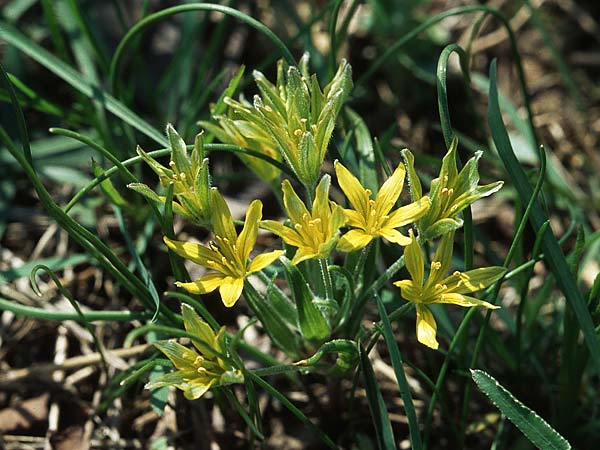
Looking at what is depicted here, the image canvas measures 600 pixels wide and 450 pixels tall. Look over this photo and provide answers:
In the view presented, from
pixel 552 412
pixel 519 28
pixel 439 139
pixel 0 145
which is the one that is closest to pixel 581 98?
pixel 519 28

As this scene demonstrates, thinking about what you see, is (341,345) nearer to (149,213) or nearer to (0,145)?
(149,213)

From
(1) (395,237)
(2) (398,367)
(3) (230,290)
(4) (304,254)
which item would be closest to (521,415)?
(2) (398,367)

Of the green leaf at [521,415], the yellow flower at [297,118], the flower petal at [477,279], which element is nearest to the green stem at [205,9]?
the yellow flower at [297,118]

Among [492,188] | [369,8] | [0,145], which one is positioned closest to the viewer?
[492,188]

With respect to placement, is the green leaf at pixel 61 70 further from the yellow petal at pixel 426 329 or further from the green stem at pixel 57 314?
the yellow petal at pixel 426 329

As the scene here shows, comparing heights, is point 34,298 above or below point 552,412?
above
